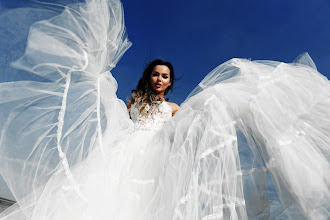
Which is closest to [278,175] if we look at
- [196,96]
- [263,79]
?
[263,79]

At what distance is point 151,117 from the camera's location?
8.30ft

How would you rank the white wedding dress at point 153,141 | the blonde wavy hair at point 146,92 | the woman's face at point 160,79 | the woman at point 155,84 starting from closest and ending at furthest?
the white wedding dress at point 153,141 < the blonde wavy hair at point 146,92 < the woman at point 155,84 < the woman's face at point 160,79

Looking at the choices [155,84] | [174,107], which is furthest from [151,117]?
[155,84]

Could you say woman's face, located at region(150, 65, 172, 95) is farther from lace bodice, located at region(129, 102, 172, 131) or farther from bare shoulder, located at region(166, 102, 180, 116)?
lace bodice, located at region(129, 102, 172, 131)

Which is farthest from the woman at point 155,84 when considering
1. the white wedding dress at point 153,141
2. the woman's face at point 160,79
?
the white wedding dress at point 153,141

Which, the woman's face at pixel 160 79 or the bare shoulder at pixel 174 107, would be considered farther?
the woman's face at pixel 160 79

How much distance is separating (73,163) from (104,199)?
0.94 feet

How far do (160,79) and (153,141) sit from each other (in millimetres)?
1278

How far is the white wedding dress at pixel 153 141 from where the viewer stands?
4.48 feet

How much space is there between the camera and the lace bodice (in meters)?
2.41

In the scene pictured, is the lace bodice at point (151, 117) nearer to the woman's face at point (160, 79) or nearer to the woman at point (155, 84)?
the woman at point (155, 84)

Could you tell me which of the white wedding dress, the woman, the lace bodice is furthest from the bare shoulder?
the white wedding dress

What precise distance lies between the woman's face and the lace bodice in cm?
31

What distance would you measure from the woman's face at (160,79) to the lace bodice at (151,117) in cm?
31
